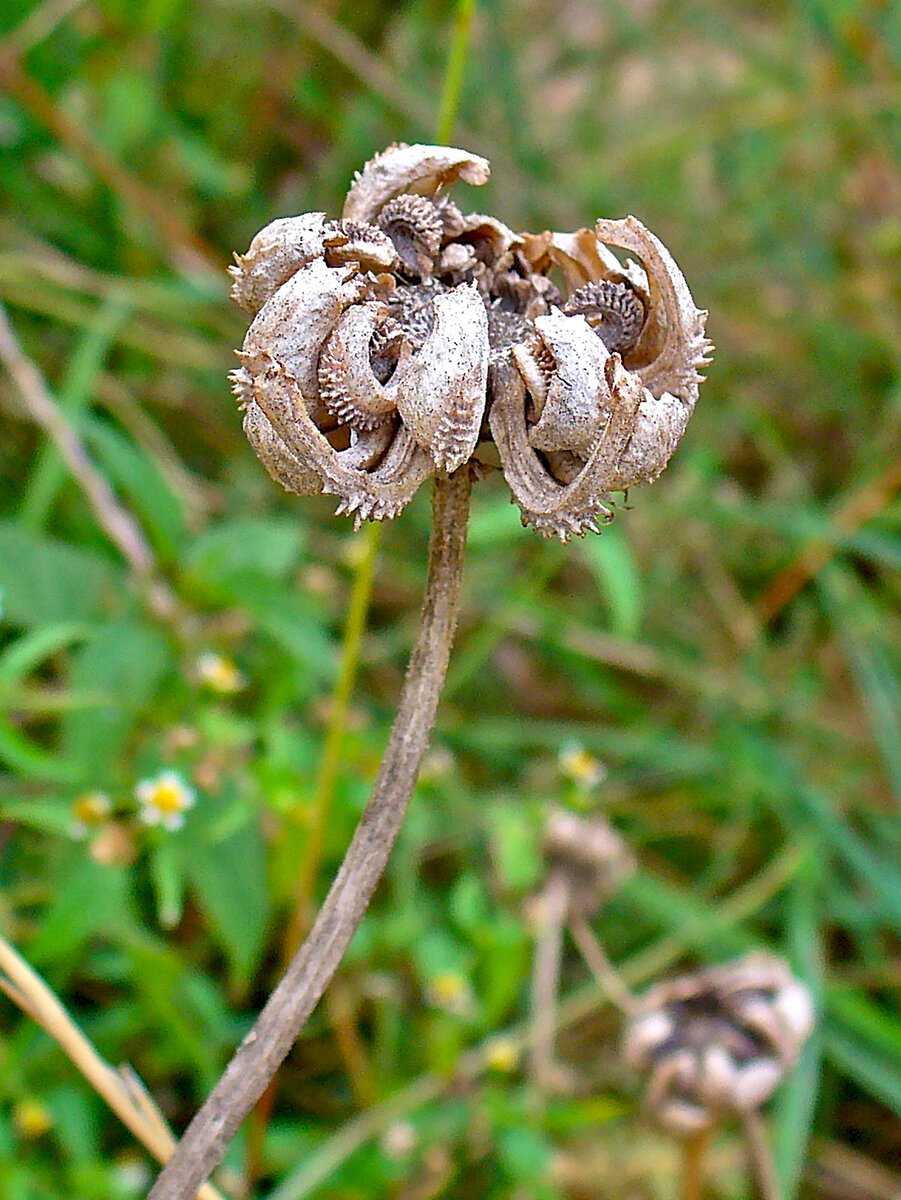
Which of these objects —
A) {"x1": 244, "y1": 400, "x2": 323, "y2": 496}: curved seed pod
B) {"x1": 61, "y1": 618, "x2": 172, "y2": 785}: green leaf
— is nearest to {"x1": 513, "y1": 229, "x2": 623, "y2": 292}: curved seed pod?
{"x1": 244, "y1": 400, "x2": 323, "y2": 496}: curved seed pod

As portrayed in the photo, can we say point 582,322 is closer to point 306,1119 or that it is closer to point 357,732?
point 357,732

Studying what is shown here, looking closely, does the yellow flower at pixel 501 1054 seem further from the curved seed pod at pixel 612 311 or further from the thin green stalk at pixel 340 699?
the curved seed pod at pixel 612 311

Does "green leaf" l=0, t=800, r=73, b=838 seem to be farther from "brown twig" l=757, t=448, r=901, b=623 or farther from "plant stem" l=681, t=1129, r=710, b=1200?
"brown twig" l=757, t=448, r=901, b=623

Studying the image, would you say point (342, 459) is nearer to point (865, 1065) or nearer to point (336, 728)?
point (336, 728)

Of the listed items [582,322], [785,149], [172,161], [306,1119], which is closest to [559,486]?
[582,322]

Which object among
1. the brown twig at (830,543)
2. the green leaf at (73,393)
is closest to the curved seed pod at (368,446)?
the green leaf at (73,393)
